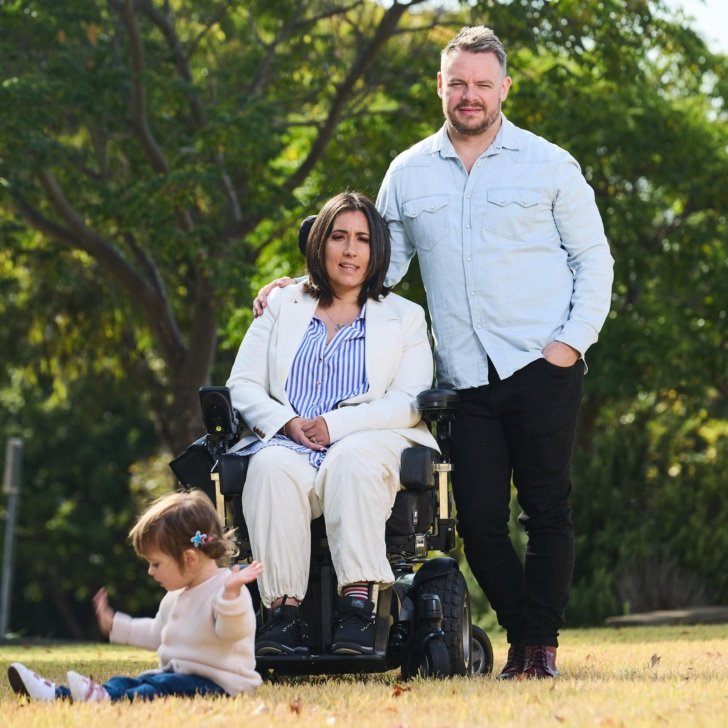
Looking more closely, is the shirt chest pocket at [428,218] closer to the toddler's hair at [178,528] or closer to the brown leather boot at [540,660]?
the brown leather boot at [540,660]

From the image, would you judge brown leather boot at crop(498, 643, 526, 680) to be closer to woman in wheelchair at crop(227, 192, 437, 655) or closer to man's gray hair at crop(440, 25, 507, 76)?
woman in wheelchair at crop(227, 192, 437, 655)

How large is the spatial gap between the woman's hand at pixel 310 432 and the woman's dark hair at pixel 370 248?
22.9 inches

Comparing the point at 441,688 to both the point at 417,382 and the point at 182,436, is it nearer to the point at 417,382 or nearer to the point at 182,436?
the point at 417,382

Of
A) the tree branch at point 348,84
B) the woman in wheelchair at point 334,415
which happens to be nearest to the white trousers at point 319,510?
the woman in wheelchair at point 334,415

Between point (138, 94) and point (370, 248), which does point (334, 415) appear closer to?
point (370, 248)

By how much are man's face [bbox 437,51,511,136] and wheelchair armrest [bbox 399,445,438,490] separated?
4.04 ft

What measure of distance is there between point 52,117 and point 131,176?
237 cm

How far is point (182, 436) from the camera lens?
672 inches

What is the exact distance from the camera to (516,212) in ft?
19.3

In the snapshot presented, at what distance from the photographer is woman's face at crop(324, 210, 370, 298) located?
5891 millimetres

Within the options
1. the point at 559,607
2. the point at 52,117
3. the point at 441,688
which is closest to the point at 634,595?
the point at 52,117

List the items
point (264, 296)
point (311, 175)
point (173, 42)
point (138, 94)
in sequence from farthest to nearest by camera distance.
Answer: point (311, 175) < point (173, 42) < point (138, 94) < point (264, 296)

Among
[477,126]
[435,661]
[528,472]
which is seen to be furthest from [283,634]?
[477,126]

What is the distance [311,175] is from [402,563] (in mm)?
12940
